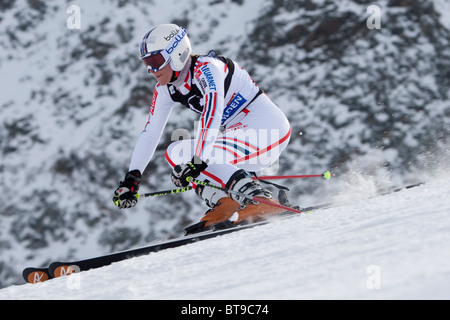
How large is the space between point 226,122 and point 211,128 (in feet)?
2.50

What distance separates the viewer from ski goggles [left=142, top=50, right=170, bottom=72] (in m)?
4.18

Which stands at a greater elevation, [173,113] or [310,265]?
[173,113]

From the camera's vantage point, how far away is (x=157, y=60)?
4.20 meters

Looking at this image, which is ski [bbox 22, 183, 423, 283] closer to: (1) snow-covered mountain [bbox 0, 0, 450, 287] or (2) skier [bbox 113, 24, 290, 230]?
(2) skier [bbox 113, 24, 290, 230]

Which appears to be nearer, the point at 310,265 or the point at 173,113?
the point at 310,265

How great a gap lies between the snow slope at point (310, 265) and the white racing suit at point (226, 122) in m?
1.15

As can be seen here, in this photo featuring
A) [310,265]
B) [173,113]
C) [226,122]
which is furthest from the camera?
[173,113]

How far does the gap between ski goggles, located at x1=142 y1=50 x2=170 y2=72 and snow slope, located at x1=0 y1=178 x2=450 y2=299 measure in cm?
154

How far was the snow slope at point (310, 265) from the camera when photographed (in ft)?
6.36
